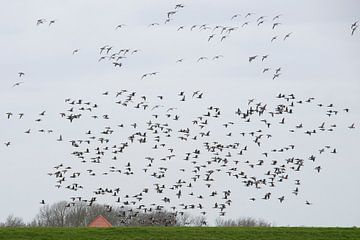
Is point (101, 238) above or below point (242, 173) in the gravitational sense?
below

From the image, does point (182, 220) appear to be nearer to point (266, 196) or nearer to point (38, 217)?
point (38, 217)

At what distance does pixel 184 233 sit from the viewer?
56531mm

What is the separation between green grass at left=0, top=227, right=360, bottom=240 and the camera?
54844 mm

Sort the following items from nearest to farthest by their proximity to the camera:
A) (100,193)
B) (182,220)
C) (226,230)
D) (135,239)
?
(135,239) < (226,230) < (100,193) < (182,220)

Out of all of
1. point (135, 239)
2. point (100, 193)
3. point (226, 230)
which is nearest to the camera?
point (135, 239)

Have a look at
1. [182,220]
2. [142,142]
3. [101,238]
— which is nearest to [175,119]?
[142,142]

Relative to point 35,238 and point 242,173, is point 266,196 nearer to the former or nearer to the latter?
point 242,173

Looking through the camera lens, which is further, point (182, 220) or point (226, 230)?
point (182, 220)

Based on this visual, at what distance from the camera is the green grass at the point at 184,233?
54.8m

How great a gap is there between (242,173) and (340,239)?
28.9ft

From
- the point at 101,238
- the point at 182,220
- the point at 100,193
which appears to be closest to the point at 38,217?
the point at 182,220

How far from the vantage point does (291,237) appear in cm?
5612

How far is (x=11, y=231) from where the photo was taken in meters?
55.2

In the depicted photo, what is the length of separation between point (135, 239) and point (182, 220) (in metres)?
57.8
